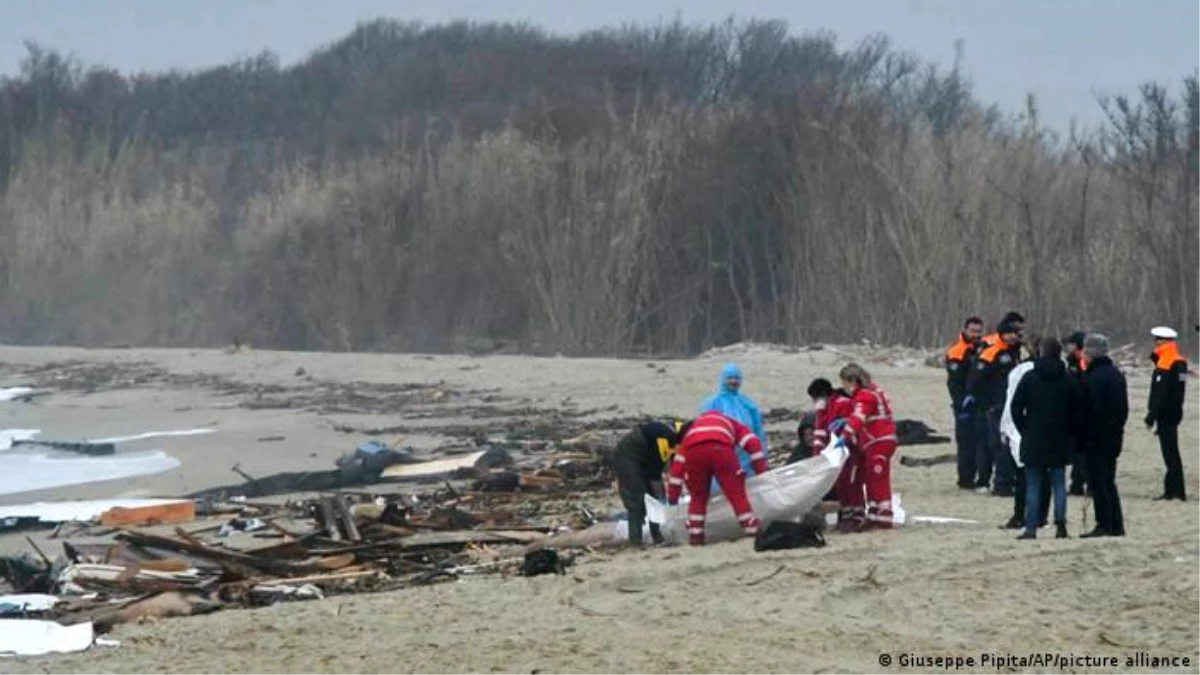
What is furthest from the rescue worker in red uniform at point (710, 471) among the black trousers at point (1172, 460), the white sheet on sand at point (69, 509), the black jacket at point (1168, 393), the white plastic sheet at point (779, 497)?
the white sheet on sand at point (69, 509)

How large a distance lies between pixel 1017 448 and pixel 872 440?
3.64 ft

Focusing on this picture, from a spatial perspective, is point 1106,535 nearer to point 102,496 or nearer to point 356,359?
point 102,496

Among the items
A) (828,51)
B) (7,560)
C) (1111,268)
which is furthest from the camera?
(828,51)

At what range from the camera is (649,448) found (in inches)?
629

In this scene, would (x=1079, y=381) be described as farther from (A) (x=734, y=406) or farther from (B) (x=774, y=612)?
(B) (x=774, y=612)

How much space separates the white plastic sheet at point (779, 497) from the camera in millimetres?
15430

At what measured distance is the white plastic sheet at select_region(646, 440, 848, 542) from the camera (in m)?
15.4

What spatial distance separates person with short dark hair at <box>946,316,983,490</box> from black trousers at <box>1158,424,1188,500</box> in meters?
1.59

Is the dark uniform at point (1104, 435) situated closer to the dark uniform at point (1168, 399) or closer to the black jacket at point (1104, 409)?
the black jacket at point (1104, 409)

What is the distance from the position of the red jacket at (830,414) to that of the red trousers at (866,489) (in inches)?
11.9

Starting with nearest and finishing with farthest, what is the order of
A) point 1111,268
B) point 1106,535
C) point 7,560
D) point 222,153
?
1. point 1106,535
2. point 7,560
3. point 1111,268
4. point 222,153

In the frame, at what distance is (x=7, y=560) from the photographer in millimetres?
16281

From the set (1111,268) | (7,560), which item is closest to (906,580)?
(7,560)

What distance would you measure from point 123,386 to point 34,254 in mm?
27608
